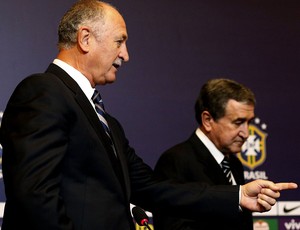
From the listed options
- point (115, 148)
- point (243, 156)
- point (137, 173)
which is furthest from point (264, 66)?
point (115, 148)

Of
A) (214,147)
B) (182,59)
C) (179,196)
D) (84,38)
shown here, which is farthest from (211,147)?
(84,38)

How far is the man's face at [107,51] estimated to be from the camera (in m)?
2.37

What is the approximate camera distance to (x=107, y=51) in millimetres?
2393

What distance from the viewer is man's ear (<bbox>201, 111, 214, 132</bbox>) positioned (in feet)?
11.2

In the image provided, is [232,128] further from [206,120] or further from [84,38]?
[84,38]

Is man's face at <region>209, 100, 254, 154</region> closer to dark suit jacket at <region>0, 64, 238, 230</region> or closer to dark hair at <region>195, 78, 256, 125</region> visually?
dark hair at <region>195, 78, 256, 125</region>

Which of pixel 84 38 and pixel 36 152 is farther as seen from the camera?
pixel 84 38

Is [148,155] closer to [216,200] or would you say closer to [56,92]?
[216,200]

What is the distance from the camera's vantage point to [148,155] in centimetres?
400

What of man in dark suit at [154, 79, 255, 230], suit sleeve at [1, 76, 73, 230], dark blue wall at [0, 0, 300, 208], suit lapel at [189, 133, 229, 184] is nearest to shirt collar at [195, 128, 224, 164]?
man in dark suit at [154, 79, 255, 230]

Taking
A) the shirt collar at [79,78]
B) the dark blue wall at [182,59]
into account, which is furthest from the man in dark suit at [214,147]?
the shirt collar at [79,78]

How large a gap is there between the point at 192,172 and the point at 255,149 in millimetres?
1290

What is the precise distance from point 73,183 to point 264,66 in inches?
99.8

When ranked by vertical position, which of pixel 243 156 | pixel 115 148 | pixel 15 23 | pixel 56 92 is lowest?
pixel 243 156
